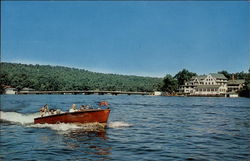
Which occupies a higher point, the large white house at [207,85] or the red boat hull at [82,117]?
the large white house at [207,85]

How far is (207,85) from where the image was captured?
162500 mm

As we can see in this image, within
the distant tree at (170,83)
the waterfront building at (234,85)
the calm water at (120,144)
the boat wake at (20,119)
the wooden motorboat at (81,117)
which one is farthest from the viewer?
the distant tree at (170,83)

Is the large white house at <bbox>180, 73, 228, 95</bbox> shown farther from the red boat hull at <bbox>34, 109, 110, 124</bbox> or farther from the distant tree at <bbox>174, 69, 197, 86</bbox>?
the red boat hull at <bbox>34, 109, 110, 124</bbox>

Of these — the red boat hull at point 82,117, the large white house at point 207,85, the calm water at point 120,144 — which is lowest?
the calm water at point 120,144

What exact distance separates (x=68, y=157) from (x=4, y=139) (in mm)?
8613

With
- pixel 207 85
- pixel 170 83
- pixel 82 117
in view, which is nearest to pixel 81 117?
pixel 82 117

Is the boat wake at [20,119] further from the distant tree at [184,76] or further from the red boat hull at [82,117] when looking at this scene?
the distant tree at [184,76]

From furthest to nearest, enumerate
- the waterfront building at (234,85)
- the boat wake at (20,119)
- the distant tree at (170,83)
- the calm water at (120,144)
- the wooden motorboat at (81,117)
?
the distant tree at (170,83) < the waterfront building at (234,85) < the boat wake at (20,119) < the wooden motorboat at (81,117) < the calm water at (120,144)

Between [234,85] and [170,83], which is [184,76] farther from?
[234,85]

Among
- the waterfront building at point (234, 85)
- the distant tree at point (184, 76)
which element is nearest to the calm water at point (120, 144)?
the waterfront building at point (234, 85)

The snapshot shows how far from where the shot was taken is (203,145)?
20.6m

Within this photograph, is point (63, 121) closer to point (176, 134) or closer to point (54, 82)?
point (176, 134)

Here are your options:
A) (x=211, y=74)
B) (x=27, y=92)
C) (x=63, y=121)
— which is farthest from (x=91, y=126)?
(x=27, y=92)

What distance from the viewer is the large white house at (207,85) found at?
15750 cm
